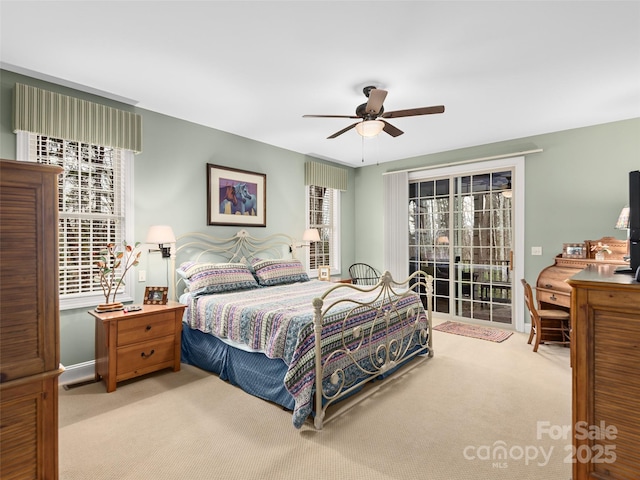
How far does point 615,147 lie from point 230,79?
4412 mm

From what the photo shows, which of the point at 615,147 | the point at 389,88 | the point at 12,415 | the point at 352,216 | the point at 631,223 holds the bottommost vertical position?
the point at 12,415

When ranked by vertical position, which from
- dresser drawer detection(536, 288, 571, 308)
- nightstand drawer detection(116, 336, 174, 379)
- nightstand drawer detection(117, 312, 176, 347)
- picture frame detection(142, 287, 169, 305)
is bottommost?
nightstand drawer detection(116, 336, 174, 379)

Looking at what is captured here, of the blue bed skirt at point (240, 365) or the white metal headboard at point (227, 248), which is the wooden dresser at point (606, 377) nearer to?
the blue bed skirt at point (240, 365)

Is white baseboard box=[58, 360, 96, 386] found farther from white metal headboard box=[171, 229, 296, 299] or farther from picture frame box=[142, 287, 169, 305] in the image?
white metal headboard box=[171, 229, 296, 299]

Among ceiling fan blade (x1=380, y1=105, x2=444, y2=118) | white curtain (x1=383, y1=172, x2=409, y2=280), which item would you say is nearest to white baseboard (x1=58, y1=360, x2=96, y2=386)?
ceiling fan blade (x1=380, y1=105, x2=444, y2=118)

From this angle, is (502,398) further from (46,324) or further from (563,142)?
(563,142)

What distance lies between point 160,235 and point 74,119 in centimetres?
126

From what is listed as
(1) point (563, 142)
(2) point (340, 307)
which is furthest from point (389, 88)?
(1) point (563, 142)

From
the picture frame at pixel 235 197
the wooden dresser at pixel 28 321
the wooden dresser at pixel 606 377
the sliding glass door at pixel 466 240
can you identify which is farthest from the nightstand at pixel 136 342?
the sliding glass door at pixel 466 240

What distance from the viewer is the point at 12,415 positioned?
1.28 m

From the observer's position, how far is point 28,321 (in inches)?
51.6

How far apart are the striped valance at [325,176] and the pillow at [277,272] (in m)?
1.65

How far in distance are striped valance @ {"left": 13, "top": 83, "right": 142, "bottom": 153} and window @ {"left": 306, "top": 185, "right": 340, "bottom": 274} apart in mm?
2754

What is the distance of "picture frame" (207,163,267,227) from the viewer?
428cm
